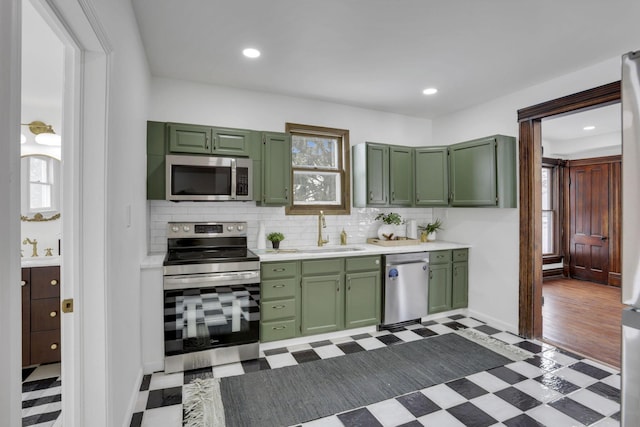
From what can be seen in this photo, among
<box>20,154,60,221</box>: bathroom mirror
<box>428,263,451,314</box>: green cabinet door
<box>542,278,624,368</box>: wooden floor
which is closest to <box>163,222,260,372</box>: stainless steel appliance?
<box>20,154,60,221</box>: bathroom mirror

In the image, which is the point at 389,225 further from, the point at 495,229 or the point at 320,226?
the point at 495,229

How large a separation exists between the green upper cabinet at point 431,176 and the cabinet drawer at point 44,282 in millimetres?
3733

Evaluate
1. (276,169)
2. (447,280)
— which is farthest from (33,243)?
(447,280)

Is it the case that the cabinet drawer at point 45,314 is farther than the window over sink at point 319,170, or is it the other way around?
the window over sink at point 319,170

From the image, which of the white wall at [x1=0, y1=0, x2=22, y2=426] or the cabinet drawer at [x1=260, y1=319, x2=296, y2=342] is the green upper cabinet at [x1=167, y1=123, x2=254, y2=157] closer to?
the cabinet drawer at [x1=260, y1=319, x2=296, y2=342]

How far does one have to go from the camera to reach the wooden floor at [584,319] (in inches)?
125

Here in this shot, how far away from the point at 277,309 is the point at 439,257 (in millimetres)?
2039

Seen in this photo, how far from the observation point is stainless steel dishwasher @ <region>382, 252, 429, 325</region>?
3627 mm

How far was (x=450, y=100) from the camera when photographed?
399 centimetres

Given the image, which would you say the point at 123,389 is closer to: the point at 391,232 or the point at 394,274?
the point at 394,274

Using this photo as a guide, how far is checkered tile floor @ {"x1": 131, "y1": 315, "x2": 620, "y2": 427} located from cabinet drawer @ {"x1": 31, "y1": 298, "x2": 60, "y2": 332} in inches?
35.3

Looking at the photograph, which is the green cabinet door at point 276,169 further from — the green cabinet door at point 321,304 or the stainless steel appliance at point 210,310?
the green cabinet door at point 321,304

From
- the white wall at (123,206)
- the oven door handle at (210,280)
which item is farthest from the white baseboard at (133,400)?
the oven door handle at (210,280)

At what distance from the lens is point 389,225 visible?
4.26 meters
